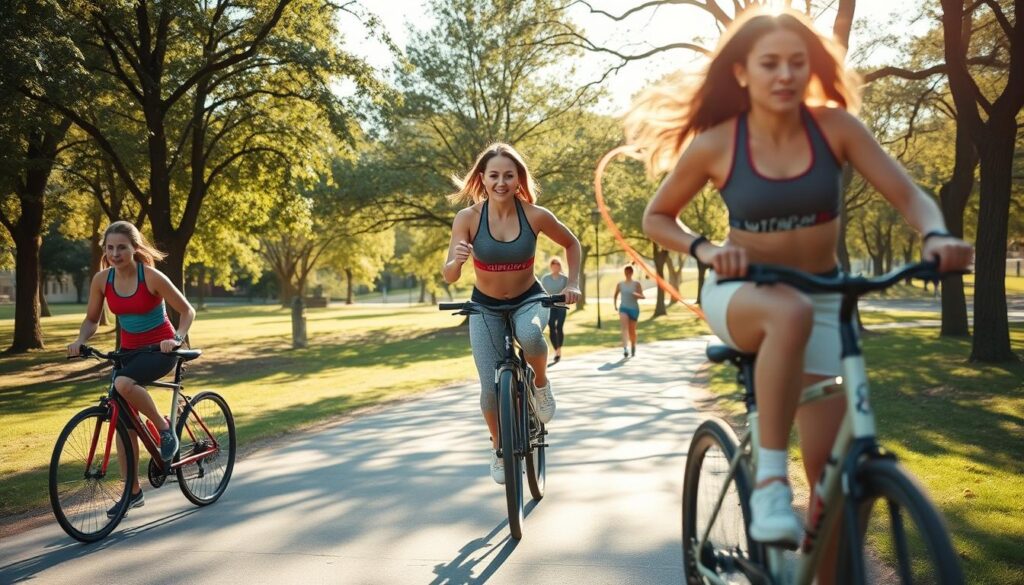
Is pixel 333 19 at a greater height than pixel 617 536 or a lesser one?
greater

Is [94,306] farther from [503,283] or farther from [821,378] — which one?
[821,378]

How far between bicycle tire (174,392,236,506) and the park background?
49.1 inches

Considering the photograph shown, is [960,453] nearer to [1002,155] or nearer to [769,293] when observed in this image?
[769,293]

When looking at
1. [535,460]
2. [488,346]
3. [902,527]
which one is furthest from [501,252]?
A: [902,527]

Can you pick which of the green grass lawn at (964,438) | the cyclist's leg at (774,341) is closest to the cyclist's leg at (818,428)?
the cyclist's leg at (774,341)

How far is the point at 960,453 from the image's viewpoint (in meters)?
7.01

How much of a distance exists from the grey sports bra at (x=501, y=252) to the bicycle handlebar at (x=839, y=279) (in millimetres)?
2973

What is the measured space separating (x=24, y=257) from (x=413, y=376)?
14.7 m

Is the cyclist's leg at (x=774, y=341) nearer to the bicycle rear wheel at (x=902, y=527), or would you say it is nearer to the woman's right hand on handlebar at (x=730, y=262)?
the woman's right hand on handlebar at (x=730, y=262)

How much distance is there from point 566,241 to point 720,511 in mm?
2936

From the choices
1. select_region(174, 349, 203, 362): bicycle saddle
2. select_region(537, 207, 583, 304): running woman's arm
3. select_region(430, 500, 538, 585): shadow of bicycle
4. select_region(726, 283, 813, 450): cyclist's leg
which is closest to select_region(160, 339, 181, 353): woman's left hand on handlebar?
select_region(174, 349, 203, 362): bicycle saddle

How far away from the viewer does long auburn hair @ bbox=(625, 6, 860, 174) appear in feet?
9.22

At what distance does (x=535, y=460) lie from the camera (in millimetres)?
5906

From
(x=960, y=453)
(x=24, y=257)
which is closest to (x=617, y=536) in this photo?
(x=960, y=453)
